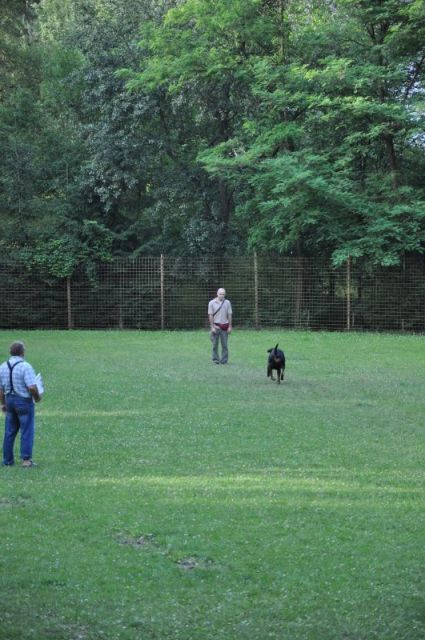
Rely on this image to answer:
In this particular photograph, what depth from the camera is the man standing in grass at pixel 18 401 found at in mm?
9727

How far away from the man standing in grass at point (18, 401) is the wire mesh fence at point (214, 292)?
20.5 meters

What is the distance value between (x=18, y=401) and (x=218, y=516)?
10.6 ft

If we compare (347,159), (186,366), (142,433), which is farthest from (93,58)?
(142,433)

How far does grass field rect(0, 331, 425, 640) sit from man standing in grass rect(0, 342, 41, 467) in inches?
14.3

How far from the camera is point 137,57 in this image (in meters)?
33.7

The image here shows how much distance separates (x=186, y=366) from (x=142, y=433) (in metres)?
7.82

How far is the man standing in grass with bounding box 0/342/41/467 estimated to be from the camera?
31.9 feet

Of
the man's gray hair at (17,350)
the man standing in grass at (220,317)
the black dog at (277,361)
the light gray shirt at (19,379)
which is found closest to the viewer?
the light gray shirt at (19,379)

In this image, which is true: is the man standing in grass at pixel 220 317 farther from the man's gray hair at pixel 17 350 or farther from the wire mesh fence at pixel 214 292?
the wire mesh fence at pixel 214 292

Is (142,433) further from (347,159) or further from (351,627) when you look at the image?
(347,159)

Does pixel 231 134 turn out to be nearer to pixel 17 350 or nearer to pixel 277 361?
pixel 277 361

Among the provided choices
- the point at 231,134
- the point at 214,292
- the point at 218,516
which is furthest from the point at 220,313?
the point at 231,134

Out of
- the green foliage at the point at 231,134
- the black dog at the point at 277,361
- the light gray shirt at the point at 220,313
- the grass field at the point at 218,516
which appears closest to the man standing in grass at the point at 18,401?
the grass field at the point at 218,516

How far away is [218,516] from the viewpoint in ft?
25.0
